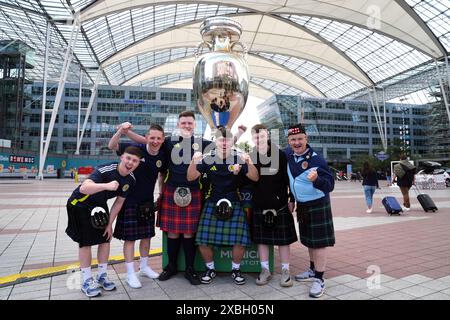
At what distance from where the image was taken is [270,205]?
369cm

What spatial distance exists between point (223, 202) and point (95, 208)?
53.3 inches

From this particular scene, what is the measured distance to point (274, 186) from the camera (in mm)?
3721

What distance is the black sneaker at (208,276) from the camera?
3.69 m

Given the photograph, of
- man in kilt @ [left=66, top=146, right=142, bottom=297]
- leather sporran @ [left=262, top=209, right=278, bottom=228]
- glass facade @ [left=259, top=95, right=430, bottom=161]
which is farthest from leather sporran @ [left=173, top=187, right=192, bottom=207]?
glass facade @ [left=259, top=95, right=430, bottom=161]

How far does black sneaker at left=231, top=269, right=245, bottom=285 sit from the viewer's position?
12.0 ft

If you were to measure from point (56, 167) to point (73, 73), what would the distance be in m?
15.6

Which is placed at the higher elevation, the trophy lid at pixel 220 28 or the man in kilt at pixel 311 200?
the trophy lid at pixel 220 28

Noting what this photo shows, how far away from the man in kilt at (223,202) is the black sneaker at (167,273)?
386 millimetres

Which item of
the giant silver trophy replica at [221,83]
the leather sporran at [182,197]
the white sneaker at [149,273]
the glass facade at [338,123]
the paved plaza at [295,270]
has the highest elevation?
the glass facade at [338,123]

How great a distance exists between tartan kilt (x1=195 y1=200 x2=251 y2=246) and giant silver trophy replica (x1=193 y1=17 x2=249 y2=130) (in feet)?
4.31

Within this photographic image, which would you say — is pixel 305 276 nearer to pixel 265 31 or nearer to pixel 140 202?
pixel 140 202

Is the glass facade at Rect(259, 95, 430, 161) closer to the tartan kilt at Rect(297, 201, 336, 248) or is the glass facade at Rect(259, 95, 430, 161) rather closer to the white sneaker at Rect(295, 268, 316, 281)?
the white sneaker at Rect(295, 268, 316, 281)

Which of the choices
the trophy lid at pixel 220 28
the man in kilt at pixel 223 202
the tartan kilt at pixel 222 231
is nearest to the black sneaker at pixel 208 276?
the man in kilt at pixel 223 202

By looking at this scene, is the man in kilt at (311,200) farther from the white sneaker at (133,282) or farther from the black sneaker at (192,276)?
the white sneaker at (133,282)
